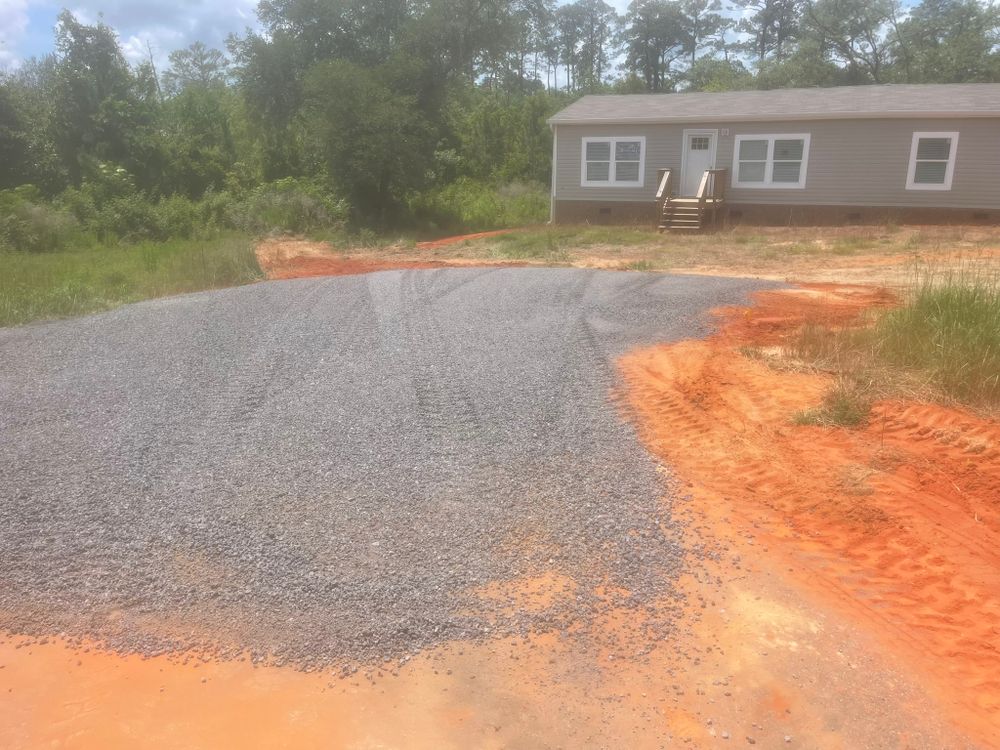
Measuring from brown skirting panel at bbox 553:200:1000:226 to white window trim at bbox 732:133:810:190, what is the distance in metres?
0.48

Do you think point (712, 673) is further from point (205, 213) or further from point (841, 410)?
point (205, 213)

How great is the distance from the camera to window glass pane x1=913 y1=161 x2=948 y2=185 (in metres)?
18.8

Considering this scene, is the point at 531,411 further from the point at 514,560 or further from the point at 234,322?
the point at 234,322

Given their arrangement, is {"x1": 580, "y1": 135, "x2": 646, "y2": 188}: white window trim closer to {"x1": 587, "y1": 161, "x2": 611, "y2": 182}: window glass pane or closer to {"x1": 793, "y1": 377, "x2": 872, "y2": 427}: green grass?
{"x1": 587, "y1": 161, "x2": 611, "y2": 182}: window glass pane

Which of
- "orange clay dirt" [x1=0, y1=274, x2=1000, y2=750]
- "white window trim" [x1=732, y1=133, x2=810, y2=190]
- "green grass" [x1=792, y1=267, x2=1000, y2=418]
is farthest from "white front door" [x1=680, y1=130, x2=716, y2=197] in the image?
"orange clay dirt" [x1=0, y1=274, x2=1000, y2=750]

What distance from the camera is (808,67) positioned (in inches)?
1359

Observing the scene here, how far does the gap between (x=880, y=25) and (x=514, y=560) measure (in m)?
40.0

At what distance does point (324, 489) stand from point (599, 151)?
1829 centimetres

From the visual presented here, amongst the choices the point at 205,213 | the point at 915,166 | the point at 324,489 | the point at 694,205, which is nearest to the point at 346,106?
the point at 205,213

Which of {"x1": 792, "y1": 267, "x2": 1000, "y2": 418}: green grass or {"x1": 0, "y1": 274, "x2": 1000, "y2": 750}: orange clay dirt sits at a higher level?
{"x1": 792, "y1": 267, "x2": 1000, "y2": 418}: green grass

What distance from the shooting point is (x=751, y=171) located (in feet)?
66.4

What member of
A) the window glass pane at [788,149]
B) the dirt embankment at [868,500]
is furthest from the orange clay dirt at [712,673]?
the window glass pane at [788,149]

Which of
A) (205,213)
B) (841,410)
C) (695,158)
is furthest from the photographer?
(205,213)

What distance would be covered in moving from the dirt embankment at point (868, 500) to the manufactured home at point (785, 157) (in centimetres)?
1366
